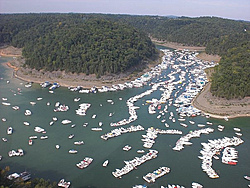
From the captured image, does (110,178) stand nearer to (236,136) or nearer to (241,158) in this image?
(241,158)

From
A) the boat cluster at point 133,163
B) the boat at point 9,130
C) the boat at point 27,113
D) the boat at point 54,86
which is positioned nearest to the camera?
the boat cluster at point 133,163

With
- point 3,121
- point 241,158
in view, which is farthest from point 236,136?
point 3,121

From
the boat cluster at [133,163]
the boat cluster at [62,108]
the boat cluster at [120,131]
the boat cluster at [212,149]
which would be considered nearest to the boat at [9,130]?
the boat cluster at [62,108]

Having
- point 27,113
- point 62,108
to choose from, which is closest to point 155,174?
point 62,108

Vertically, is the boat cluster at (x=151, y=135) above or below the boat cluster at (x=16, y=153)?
above

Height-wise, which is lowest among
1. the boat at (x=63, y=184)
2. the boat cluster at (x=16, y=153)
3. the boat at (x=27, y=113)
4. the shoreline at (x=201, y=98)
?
the boat at (x=63, y=184)

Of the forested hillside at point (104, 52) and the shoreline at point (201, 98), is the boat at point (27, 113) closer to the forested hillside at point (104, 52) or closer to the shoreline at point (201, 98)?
the shoreline at point (201, 98)

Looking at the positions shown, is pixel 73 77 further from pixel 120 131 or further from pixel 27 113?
pixel 120 131
